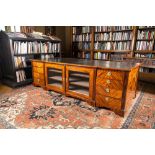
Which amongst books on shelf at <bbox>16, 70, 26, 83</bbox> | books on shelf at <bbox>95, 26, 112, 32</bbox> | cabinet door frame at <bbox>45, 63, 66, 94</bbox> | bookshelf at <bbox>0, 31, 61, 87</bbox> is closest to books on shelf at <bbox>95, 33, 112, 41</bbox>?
books on shelf at <bbox>95, 26, 112, 32</bbox>

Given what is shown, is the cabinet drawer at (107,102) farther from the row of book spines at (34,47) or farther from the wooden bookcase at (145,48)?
the row of book spines at (34,47)

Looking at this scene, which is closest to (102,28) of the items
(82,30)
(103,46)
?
(103,46)

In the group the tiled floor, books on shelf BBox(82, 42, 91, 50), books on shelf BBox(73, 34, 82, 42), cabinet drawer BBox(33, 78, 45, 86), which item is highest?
books on shelf BBox(73, 34, 82, 42)

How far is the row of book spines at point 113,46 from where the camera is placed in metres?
3.51

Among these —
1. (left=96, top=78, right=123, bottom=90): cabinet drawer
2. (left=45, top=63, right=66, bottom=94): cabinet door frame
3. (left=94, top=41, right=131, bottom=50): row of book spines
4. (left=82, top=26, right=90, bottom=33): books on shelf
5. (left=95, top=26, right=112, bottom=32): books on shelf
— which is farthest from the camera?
(left=82, top=26, right=90, bottom=33): books on shelf

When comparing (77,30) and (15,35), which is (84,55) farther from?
(15,35)

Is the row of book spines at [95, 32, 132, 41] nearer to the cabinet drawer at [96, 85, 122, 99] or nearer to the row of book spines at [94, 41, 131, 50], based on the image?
the row of book spines at [94, 41, 131, 50]

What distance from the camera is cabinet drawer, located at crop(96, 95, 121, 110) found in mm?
1733

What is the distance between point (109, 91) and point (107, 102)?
0.17 m

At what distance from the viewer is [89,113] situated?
5.85 feet

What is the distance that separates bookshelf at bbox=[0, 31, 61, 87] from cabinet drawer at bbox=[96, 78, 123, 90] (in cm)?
180

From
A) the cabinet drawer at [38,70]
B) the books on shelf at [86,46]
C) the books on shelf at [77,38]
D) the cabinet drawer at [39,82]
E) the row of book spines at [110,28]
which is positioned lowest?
the cabinet drawer at [39,82]

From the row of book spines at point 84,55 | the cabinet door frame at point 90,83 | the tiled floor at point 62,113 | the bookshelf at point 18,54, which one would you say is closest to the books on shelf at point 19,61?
the bookshelf at point 18,54

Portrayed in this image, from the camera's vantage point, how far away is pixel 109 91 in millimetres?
1768
